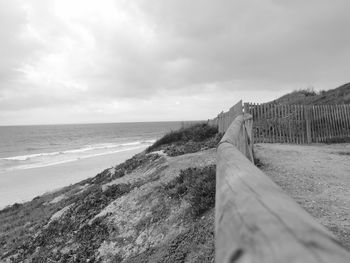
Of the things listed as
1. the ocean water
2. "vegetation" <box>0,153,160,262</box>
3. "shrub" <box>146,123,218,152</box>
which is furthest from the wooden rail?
the ocean water

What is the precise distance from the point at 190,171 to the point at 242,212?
214 inches

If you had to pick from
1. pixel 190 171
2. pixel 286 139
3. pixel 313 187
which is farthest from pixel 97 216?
pixel 286 139

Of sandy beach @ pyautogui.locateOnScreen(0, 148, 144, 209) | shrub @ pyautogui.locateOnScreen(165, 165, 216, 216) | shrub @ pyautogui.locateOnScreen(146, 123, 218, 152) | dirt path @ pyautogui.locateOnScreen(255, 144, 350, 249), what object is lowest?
sandy beach @ pyautogui.locateOnScreen(0, 148, 144, 209)

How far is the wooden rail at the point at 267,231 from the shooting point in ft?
2.09

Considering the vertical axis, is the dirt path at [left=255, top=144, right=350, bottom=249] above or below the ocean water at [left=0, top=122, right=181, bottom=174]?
above

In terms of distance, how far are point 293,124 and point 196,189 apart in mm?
10293

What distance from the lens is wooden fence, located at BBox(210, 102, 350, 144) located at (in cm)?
1344

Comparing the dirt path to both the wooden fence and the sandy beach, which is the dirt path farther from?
the sandy beach

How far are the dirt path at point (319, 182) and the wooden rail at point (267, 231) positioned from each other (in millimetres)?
2790

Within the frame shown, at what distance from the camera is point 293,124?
1364 centimetres

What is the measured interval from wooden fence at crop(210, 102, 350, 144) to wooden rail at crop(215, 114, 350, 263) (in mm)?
12434

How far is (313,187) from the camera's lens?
5434 mm

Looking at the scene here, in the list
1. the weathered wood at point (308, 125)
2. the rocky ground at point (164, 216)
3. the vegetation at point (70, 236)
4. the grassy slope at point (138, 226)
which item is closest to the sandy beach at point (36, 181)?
the vegetation at point (70, 236)

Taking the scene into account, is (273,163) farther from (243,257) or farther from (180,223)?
(243,257)
